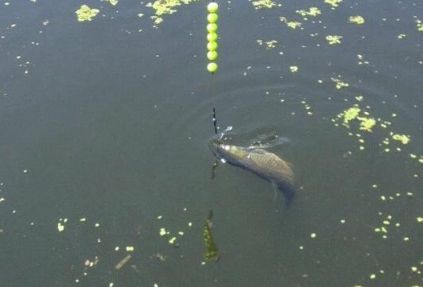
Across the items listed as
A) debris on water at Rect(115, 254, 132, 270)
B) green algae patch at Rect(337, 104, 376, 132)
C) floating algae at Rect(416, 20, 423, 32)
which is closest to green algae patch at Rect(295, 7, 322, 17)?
floating algae at Rect(416, 20, 423, 32)

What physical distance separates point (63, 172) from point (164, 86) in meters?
2.09

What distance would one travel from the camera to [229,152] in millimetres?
6625

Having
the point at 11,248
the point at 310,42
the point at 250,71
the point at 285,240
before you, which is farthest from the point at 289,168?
the point at 11,248

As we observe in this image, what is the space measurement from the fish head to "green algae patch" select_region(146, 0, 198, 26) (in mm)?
3255

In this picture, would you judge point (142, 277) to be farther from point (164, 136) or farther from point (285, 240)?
point (164, 136)

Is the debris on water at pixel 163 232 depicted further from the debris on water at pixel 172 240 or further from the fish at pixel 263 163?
the fish at pixel 263 163

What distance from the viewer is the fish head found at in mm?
6582

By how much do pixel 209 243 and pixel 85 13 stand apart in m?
5.39

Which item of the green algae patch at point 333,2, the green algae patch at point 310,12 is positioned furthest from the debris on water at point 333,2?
the green algae patch at point 310,12

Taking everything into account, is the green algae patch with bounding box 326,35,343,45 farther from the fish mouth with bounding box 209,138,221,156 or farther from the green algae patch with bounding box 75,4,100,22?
the green algae patch with bounding box 75,4,100,22

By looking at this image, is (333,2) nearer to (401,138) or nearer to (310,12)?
(310,12)

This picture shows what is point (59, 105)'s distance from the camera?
7.66m

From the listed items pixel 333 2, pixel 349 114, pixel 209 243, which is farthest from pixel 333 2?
pixel 209 243

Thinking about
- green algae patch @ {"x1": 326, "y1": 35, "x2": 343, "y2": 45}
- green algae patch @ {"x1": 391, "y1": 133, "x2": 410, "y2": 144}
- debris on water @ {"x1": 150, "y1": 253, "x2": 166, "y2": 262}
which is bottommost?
debris on water @ {"x1": 150, "y1": 253, "x2": 166, "y2": 262}
